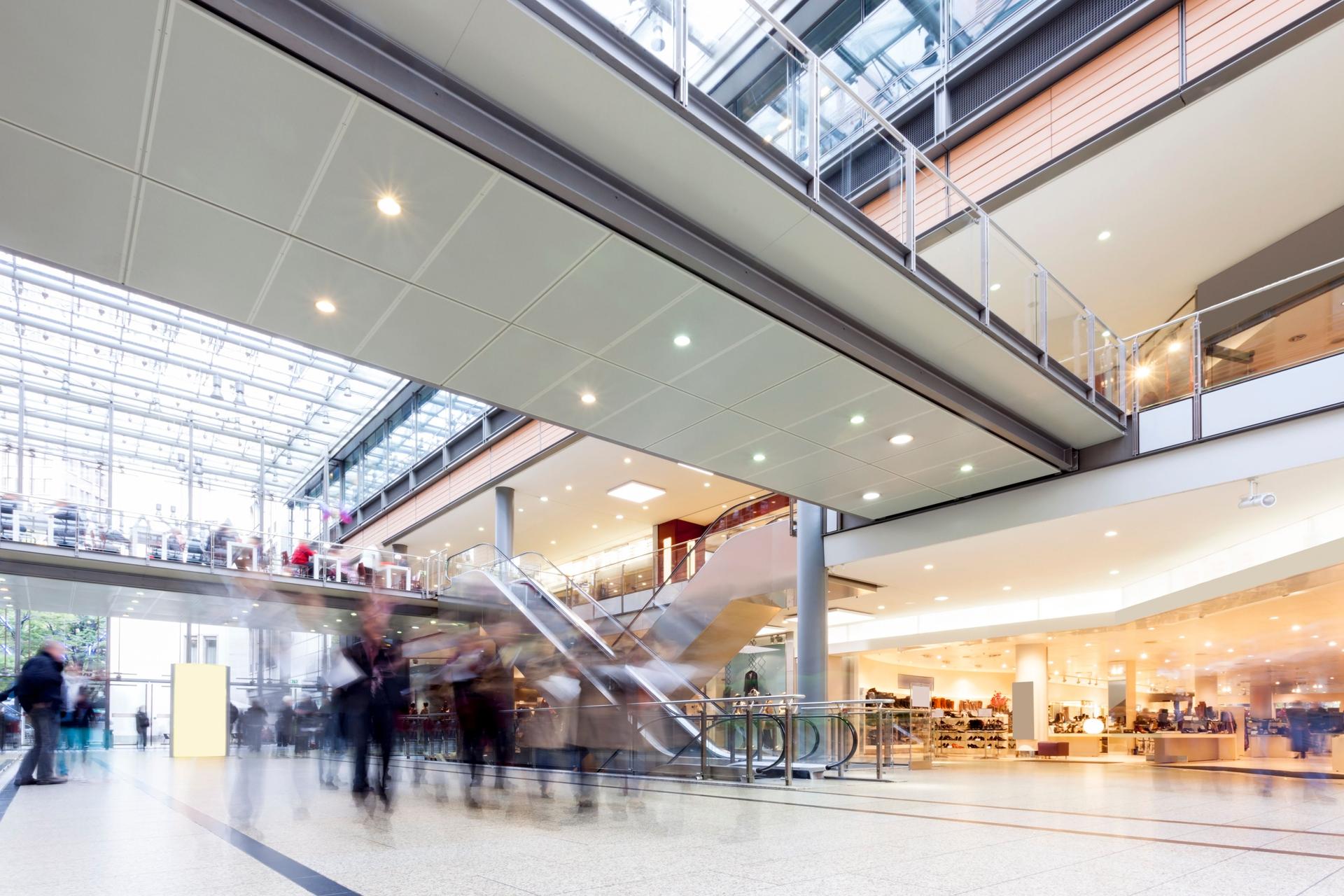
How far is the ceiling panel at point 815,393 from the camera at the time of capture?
751 centimetres

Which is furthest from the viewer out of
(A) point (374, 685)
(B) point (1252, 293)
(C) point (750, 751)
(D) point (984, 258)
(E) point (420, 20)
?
(C) point (750, 751)

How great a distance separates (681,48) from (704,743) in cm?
783

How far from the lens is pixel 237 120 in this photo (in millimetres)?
4305

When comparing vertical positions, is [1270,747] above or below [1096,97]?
below

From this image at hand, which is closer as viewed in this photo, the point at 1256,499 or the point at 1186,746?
the point at 1256,499

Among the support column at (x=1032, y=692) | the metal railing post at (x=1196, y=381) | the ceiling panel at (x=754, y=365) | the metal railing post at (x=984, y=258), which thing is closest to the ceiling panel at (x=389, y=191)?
the ceiling panel at (x=754, y=365)

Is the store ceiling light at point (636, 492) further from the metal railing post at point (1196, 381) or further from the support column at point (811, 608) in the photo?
the metal railing post at point (1196, 381)

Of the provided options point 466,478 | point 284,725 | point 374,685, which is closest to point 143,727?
point 466,478

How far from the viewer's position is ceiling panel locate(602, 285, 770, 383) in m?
6.29

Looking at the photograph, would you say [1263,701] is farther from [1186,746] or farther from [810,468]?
[810,468]

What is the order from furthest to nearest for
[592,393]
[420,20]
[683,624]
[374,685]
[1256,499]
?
[683,624] < [1256,499] < [592,393] < [374,685] < [420,20]

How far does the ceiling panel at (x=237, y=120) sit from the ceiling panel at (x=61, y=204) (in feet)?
1.18

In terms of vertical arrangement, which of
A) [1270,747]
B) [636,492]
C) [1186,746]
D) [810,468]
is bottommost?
[1270,747]

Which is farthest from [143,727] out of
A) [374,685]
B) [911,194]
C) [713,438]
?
[911,194]
